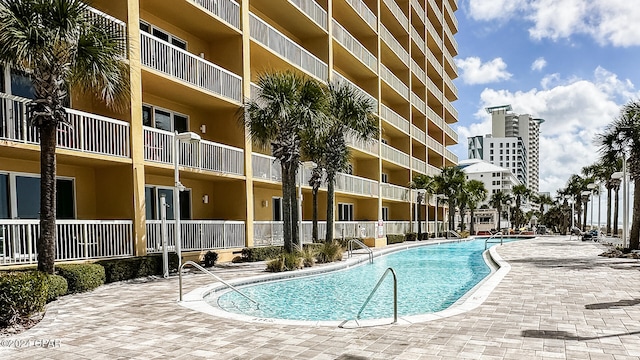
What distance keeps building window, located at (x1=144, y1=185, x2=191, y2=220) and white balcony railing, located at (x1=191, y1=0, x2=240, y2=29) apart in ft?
23.2

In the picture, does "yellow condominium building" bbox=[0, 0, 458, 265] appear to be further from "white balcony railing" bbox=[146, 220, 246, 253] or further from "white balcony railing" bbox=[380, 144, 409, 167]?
"white balcony railing" bbox=[380, 144, 409, 167]

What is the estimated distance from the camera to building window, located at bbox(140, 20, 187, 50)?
15621mm

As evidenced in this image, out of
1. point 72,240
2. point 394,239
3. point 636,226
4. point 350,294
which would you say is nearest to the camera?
point 72,240

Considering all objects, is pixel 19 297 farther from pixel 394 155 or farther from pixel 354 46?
pixel 394 155

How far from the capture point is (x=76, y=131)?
11539 mm

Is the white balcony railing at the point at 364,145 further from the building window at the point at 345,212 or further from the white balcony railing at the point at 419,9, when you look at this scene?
the white balcony railing at the point at 419,9

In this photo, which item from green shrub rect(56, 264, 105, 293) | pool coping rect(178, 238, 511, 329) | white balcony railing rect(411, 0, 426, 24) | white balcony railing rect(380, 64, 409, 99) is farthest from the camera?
white balcony railing rect(411, 0, 426, 24)

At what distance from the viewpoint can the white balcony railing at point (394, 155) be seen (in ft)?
105

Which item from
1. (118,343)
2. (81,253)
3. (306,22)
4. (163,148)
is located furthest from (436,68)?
(118,343)

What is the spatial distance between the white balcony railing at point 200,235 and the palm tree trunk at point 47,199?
423 centimetres

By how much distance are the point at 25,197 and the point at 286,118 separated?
8.45 metres

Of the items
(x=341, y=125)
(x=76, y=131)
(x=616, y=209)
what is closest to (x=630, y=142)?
(x=341, y=125)

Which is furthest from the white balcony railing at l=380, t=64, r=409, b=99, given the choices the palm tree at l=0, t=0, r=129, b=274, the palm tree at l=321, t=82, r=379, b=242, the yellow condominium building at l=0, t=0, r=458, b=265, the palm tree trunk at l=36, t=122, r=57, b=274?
the palm tree trunk at l=36, t=122, r=57, b=274

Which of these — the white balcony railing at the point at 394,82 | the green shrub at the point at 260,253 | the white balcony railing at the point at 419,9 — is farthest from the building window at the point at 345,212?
the white balcony railing at the point at 419,9
